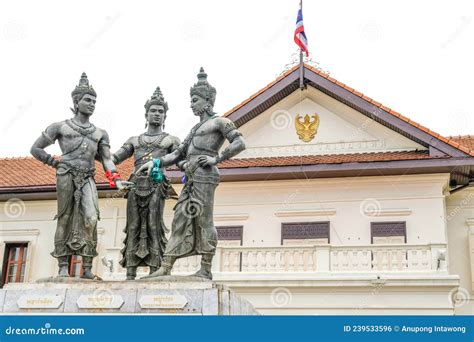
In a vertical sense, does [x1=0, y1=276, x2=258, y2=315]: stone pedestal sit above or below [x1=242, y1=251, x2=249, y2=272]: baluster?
below

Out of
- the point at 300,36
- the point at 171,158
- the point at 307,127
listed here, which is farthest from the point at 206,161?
the point at 300,36

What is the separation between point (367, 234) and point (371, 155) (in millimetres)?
2244

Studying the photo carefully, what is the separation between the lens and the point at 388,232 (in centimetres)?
1812

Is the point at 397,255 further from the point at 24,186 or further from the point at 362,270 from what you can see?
the point at 24,186

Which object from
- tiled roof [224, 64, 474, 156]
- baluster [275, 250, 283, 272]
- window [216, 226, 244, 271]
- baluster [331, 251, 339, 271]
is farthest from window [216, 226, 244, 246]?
baluster [331, 251, 339, 271]

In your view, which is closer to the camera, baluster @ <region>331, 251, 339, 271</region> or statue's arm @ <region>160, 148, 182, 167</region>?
statue's arm @ <region>160, 148, 182, 167</region>

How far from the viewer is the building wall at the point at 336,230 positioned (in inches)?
628

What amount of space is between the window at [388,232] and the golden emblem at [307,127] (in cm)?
321

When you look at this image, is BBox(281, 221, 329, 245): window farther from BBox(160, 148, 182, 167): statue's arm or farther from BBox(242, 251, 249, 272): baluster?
BBox(160, 148, 182, 167): statue's arm

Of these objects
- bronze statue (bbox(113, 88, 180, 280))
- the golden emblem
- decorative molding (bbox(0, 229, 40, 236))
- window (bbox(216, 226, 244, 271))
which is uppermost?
the golden emblem

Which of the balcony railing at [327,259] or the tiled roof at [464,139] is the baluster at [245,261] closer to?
the balcony railing at [327,259]

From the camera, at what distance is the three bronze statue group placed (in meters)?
7.96

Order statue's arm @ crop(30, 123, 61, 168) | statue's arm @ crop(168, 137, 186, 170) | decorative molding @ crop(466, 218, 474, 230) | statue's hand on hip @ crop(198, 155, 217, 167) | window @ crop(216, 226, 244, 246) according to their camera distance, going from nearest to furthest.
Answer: statue's hand on hip @ crop(198, 155, 217, 167)
statue's arm @ crop(30, 123, 61, 168)
statue's arm @ crop(168, 137, 186, 170)
decorative molding @ crop(466, 218, 474, 230)
window @ crop(216, 226, 244, 246)

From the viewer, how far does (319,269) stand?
16.3 m
